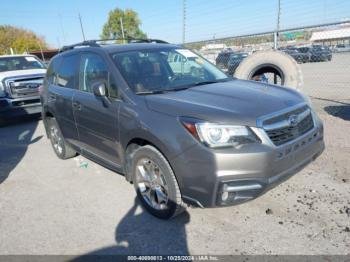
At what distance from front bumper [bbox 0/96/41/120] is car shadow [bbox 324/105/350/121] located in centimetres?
769

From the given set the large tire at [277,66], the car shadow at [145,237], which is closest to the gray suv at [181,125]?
the car shadow at [145,237]

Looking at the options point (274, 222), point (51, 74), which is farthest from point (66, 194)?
point (274, 222)

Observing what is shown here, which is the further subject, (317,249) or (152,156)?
(152,156)

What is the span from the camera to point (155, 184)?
3.34 m

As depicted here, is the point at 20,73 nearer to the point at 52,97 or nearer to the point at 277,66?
the point at 52,97

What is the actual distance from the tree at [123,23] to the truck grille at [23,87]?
58872 mm

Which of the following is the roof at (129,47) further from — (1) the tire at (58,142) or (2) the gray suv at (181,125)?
(1) the tire at (58,142)

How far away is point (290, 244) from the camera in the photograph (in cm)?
281

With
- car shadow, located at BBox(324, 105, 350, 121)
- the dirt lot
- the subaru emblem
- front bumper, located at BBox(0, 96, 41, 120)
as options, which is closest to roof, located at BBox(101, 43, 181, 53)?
the dirt lot

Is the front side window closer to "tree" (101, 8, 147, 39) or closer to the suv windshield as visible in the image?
the suv windshield

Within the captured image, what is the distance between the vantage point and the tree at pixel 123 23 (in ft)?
216

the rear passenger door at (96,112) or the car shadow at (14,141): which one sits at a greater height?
the rear passenger door at (96,112)

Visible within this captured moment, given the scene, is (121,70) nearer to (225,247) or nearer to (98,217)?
(98,217)

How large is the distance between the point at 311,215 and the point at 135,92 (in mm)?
2276
